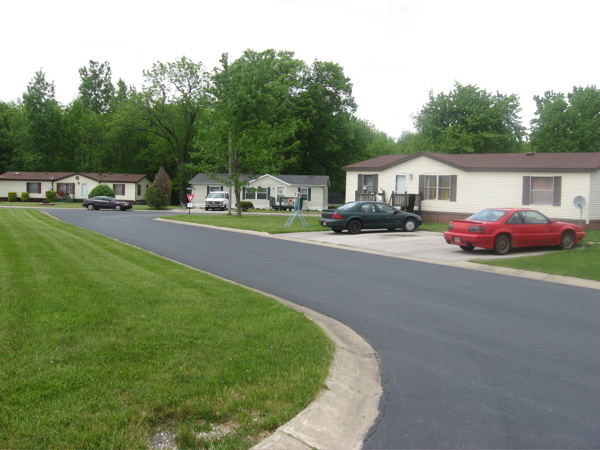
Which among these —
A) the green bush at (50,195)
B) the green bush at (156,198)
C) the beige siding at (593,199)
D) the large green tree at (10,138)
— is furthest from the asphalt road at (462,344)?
the large green tree at (10,138)

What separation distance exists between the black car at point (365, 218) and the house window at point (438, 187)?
5.89 m

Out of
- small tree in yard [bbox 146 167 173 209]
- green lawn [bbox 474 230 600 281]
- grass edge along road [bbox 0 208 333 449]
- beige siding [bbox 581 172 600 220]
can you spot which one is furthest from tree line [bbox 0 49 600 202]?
grass edge along road [bbox 0 208 333 449]

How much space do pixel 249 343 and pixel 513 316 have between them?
4.47 m

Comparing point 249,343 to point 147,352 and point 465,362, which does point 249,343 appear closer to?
point 147,352

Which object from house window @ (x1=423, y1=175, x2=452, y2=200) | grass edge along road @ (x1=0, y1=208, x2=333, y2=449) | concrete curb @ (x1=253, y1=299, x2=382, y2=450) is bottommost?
concrete curb @ (x1=253, y1=299, x2=382, y2=450)

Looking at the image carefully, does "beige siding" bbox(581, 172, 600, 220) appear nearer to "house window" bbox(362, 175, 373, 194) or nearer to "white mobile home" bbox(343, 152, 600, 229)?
"white mobile home" bbox(343, 152, 600, 229)

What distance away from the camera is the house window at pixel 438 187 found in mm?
29953

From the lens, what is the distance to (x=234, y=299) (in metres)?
8.32

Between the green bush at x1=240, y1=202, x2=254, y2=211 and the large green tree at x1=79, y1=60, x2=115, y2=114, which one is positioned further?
the large green tree at x1=79, y1=60, x2=115, y2=114

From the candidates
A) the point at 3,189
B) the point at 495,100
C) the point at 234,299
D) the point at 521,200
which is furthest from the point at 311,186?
the point at 234,299

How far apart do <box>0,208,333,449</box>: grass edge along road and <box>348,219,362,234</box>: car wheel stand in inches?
585

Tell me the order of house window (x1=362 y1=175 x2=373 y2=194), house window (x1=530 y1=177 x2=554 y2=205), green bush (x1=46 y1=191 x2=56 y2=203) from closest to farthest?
house window (x1=530 y1=177 x2=554 y2=205)
house window (x1=362 y1=175 x2=373 y2=194)
green bush (x1=46 y1=191 x2=56 y2=203)

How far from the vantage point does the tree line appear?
1578 inches

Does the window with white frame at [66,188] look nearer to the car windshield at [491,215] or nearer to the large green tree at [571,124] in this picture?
the large green tree at [571,124]
